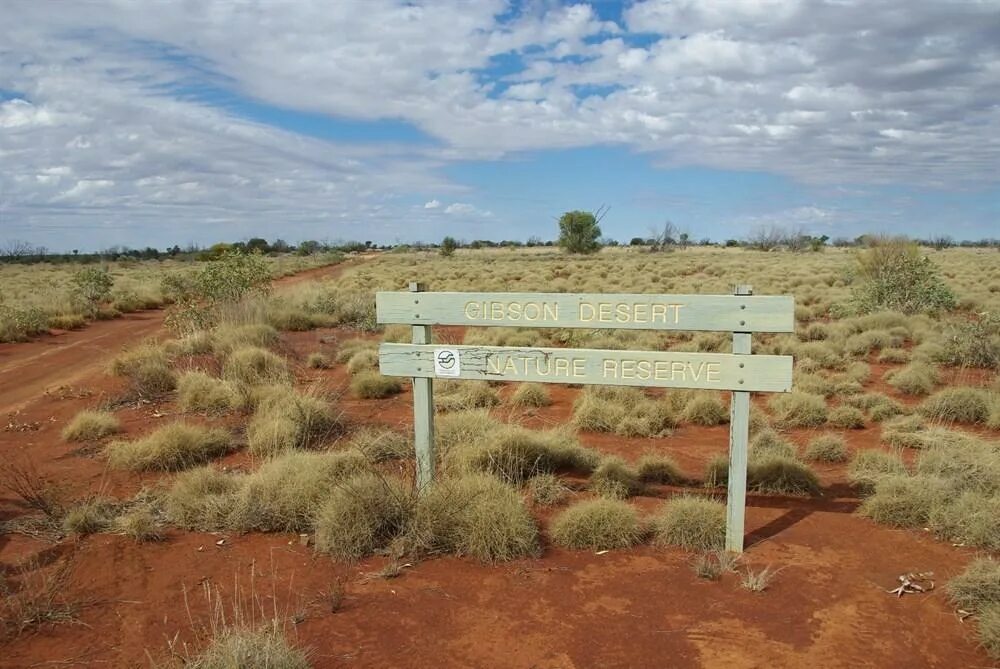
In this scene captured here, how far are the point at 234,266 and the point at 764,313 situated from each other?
590 inches

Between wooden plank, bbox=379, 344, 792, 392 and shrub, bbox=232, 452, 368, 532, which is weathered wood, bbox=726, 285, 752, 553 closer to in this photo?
wooden plank, bbox=379, 344, 792, 392

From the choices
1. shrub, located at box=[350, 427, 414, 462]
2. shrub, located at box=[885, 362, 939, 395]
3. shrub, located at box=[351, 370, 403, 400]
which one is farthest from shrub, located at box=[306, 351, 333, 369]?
shrub, located at box=[885, 362, 939, 395]

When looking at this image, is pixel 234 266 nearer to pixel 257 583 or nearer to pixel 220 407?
pixel 220 407

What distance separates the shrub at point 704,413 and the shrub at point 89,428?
22.8 feet

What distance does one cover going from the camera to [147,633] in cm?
405

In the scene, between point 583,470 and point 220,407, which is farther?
point 220,407

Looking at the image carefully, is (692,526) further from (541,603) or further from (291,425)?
(291,425)

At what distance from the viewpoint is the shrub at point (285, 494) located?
18.2ft

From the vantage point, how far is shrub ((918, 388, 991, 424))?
8.59m

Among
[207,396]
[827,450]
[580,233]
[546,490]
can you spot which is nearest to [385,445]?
[546,490]

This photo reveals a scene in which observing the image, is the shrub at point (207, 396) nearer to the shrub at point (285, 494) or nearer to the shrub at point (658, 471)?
the shrub at point (285, 494)

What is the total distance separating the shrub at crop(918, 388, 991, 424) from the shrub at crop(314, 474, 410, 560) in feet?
22.4

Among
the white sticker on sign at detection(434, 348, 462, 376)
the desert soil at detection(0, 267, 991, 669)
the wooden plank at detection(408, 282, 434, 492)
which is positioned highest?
the white sticker on sign at detection(434, 348, 462, 376)

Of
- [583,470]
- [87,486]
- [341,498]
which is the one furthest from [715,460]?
[87,486]
